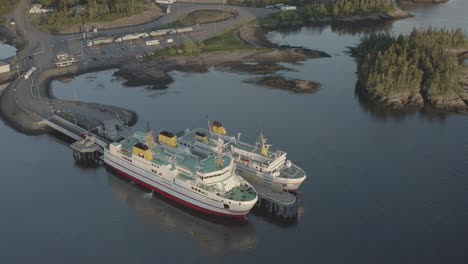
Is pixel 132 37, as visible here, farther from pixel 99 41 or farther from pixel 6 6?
pixel 6 6

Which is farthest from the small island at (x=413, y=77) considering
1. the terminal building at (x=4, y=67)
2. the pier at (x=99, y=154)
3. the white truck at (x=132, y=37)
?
the terminal building at (x=4, y=67)

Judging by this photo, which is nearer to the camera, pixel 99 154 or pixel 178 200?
pixel 178 200

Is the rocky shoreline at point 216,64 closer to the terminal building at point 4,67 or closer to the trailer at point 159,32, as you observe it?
the trailer at point 159,32

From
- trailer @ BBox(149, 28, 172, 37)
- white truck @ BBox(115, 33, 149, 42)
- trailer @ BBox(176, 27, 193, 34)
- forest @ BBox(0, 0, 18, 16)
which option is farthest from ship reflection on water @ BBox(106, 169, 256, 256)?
forest @ BBox(0, 0, 18, 16)

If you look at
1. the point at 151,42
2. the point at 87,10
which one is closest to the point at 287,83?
the point at 151,42

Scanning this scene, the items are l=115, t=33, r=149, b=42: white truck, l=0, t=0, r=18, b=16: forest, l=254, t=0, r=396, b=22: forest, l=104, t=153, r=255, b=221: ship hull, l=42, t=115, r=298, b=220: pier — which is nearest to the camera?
l=104, t=153, r=255, b=221: ship hull

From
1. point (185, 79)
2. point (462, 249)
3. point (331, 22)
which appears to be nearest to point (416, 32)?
point (331, 22)

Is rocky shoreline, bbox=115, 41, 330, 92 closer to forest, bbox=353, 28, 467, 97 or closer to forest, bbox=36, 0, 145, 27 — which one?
forest, bbox=353, 28, 467, 97
